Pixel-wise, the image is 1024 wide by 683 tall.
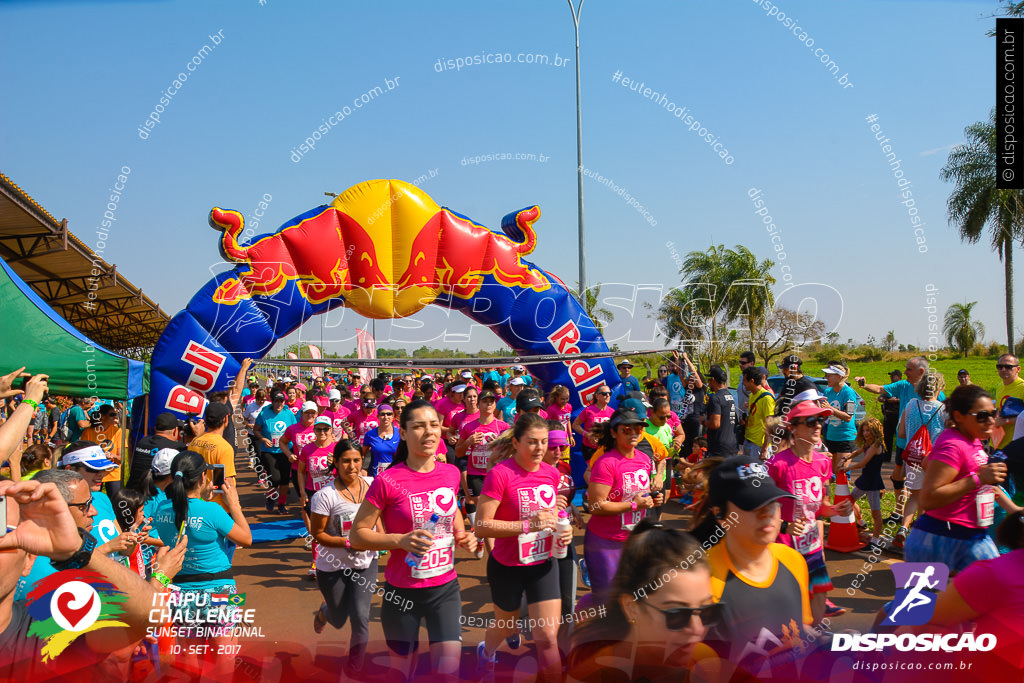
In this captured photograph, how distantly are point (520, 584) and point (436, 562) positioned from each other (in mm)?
672

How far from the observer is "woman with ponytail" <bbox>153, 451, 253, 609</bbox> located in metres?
3.67

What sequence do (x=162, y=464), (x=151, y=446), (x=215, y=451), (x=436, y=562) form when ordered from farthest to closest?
(x=151, y=446), (x=215, y=451), (x=162, y=464), (x=436, y=562)

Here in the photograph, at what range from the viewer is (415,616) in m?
3.48

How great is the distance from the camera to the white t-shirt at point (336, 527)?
427cm

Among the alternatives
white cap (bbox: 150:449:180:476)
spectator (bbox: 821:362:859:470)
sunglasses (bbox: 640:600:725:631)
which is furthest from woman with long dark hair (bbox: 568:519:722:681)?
spectator (bbox: 821:362:859:470)

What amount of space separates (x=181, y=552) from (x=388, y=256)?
278 inches

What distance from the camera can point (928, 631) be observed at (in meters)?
2.73

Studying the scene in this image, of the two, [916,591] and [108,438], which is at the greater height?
[108,438]

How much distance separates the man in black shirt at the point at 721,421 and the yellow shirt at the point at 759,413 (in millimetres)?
258

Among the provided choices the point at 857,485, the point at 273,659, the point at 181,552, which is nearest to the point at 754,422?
the point at 857,485

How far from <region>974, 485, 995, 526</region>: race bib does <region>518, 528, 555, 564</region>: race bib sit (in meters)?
2.39

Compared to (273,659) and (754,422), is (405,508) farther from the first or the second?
(754,422)

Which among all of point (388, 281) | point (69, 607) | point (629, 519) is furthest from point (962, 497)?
point (388, 281)

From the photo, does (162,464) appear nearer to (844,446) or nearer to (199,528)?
A: (199,528)
